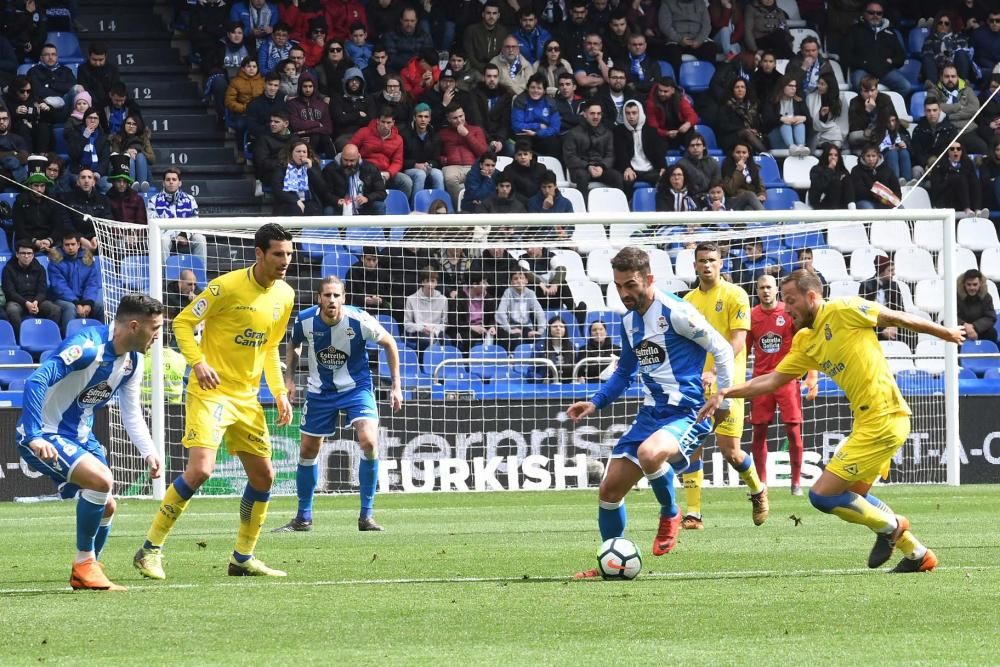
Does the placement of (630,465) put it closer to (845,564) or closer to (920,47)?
(845,564)

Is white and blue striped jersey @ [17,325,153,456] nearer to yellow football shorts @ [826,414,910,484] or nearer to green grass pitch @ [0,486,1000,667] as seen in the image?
green grass pitch @ [0,486,1000,667]

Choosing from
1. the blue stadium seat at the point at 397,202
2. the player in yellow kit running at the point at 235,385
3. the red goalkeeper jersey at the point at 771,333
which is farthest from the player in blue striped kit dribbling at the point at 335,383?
the blue stadium seat at the point at 397,202

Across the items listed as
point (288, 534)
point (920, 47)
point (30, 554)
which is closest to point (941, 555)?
point (288, 534)

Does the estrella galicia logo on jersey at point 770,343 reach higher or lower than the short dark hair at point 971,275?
lower

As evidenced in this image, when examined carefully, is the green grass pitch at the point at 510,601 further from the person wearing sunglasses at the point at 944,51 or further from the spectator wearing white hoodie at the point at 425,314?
A: the person wearing sunglasses at the point at 944,51

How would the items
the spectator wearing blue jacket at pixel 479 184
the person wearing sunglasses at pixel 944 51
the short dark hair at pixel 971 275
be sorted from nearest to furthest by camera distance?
the short dark hair at pixel 971 275 < the spectator wearing blue jacket at pixel 479 184 < the person wearing sunglasses at pixel 944 51

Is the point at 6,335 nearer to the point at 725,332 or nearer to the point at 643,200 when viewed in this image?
the point at 643,200

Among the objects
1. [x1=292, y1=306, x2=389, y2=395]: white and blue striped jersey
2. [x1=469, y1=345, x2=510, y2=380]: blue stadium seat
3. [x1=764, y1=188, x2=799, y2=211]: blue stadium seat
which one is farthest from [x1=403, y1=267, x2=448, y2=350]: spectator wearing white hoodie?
[x1=764, y1=188, x2=799, y2=211]: blue stadium seat

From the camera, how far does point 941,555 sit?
1012cm

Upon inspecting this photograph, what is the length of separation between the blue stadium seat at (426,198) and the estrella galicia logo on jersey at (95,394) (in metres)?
12.2

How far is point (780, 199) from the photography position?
22500mm

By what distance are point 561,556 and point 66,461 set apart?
352 cm

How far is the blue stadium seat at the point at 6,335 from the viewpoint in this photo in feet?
60.4

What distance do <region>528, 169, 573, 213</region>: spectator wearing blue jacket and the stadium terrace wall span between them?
11.9 ft
